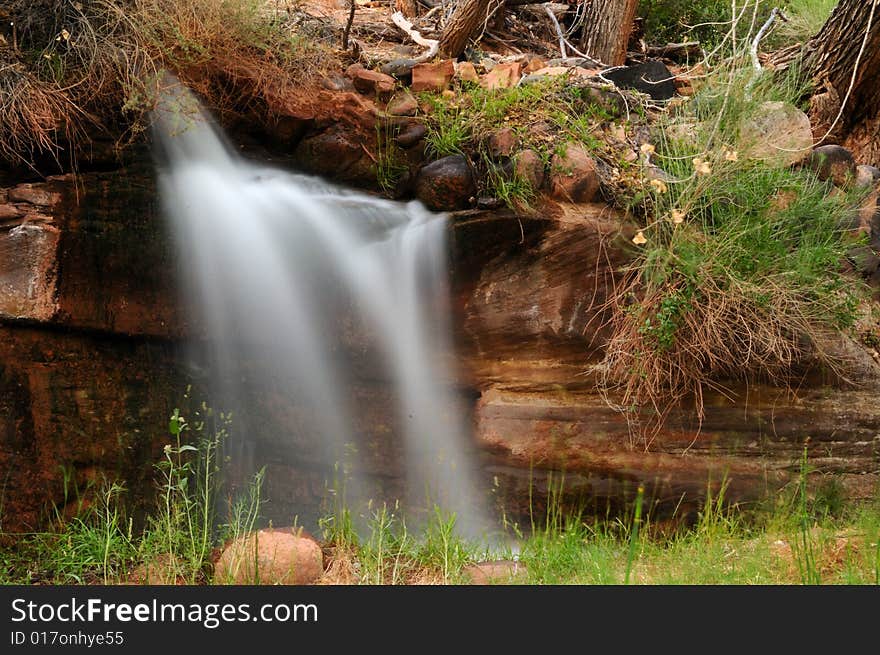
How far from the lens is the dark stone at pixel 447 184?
446 centimetres

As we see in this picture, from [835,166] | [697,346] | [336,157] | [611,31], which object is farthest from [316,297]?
[611,31]

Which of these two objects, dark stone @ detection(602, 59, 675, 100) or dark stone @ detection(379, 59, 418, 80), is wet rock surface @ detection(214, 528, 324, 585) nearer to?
dark stone @ detection(379, 59, 418, 80)

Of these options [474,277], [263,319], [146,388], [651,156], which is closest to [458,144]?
[474,277]

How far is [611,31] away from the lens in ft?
20.9

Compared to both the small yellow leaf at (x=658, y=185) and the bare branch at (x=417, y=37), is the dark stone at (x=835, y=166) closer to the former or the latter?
the small yellow leaf at (x=658, y=185)

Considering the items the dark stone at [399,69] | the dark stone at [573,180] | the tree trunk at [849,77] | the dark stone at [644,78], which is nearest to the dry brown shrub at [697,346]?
the dark stone at [573,180]

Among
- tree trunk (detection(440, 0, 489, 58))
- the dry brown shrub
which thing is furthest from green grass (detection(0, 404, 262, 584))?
tree trunk (detection(440, 0, 489, 58))

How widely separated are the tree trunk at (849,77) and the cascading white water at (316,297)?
3.36 metres

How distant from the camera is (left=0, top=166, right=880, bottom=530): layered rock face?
3.68 meters

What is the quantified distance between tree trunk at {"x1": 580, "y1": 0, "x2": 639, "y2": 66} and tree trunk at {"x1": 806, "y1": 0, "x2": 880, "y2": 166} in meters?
1.39

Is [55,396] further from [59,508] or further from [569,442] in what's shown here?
[569,442]

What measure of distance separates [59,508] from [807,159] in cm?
481
